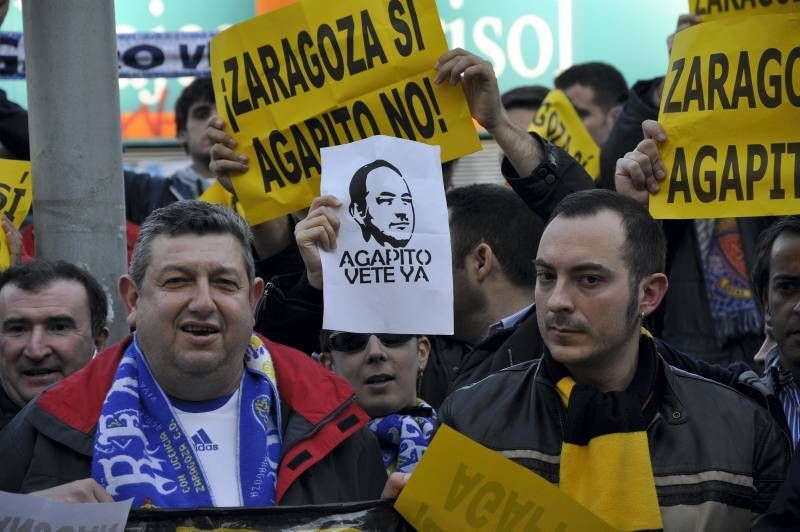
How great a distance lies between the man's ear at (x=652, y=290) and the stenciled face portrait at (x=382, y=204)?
78 cm

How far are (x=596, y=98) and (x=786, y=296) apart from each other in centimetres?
364

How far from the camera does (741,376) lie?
448cm

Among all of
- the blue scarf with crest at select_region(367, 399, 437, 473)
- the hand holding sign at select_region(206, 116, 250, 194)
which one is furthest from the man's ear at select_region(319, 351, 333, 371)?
the hand holding sign at select_region(206, 116, 250, 194)

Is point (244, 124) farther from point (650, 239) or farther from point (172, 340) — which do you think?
point (650, 239)

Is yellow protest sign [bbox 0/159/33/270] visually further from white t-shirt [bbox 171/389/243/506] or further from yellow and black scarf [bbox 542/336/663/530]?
yellow and black scarf [bbox 542/336/663/530]

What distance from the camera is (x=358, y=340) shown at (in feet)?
16.4

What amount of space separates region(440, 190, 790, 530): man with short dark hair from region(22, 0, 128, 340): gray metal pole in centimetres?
157

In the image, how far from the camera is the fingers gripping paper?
4.44 m

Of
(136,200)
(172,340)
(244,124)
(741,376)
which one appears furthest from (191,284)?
(136,200)

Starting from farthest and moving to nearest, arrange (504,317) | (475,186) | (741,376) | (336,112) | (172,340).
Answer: (475,186)
(504,317)
(336,112)
(741,376)
(172,340)

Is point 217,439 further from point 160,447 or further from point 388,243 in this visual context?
point 388,243

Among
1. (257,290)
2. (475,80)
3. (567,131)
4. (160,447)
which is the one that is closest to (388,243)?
(257,290)

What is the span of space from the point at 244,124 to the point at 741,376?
179 cm

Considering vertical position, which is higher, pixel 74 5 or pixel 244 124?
pixel 74 5
